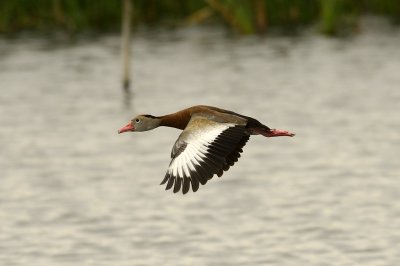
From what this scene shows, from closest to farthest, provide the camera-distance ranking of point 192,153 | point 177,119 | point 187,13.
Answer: point 192,153, point 177,119, point 187,13

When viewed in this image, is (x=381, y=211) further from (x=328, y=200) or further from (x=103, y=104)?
(x=103, y=104)

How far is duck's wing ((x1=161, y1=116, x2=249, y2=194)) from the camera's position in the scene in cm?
1370

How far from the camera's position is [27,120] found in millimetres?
38438

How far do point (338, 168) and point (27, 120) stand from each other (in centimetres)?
1199

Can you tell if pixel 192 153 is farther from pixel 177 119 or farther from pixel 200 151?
pixel 177 119

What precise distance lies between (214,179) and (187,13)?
24.0 m

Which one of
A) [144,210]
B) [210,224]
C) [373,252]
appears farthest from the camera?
[144,210]

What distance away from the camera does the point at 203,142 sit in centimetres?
1410

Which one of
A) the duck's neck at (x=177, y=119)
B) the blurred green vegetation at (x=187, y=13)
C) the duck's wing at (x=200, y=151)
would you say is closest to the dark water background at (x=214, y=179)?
the blurred green vegetation at (x=187, y=13)

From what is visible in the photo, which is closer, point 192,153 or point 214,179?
point 192,153

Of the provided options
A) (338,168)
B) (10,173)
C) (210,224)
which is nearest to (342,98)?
(338,168)

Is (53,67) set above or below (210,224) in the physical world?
above

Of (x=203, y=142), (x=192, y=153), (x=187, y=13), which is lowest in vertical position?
(x=192, y=153)

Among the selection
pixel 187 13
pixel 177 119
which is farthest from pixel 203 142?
pixel 187 13
